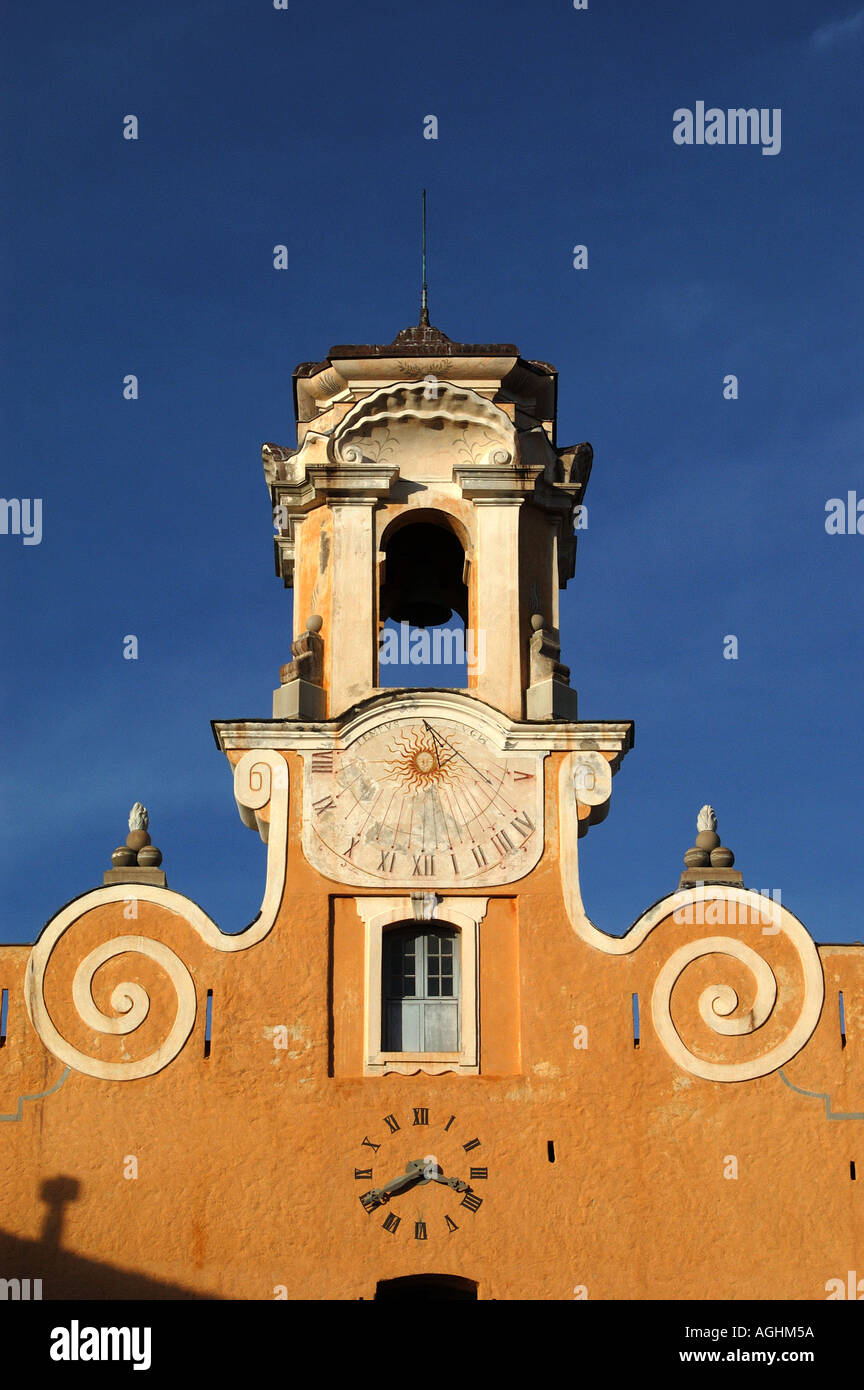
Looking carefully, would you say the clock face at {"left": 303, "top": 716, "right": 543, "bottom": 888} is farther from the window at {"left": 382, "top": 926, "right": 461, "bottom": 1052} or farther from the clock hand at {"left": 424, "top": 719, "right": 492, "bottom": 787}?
the window at {"left": 382, "top": 926, "right": 461, "bottom": 1052}

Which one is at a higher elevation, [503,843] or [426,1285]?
[503,843]

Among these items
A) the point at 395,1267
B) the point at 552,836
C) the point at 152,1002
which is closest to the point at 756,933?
the point at 552,836

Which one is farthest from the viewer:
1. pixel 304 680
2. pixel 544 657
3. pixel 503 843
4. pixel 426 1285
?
pixel 544 657

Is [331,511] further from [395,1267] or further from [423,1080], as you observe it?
[395,1267]

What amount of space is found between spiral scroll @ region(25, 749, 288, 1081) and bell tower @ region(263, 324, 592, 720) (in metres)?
2.17

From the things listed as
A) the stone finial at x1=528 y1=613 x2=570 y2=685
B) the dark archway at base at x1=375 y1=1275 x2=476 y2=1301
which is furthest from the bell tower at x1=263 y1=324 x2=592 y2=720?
the dark archway at base at x1=375 y1=1275 x2=476 y2=1301

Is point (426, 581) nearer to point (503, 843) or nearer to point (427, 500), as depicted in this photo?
point (427, 500)

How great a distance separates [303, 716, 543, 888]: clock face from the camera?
20438mm

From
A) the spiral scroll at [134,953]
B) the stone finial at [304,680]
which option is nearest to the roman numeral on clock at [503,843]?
the spiral scroll at [134,953]

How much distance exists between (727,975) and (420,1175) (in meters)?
3.78

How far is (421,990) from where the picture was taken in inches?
794

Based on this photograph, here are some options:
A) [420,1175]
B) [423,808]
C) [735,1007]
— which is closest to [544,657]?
[423,808]
